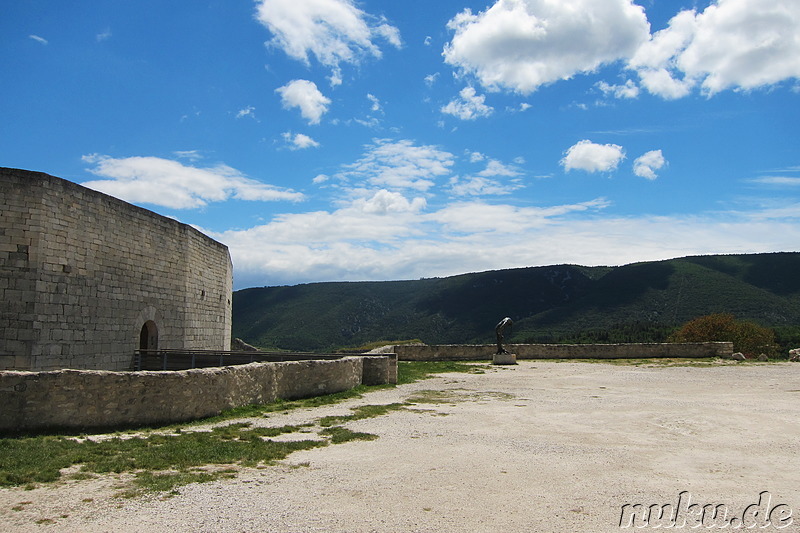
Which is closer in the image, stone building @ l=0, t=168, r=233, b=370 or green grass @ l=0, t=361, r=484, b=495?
green grass @ l=0, t=361, r=484, b=495

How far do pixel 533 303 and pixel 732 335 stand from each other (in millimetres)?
51368

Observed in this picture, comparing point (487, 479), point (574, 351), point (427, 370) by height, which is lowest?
point (427, 370)

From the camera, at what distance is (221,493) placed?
572cm

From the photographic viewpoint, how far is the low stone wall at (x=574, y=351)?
27000mm

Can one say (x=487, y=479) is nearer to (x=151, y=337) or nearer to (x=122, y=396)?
(x=122, y=396)

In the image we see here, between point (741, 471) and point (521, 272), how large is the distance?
94425mm

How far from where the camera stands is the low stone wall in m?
27.0

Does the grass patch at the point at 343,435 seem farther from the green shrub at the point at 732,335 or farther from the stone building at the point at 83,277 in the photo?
the green shrub at the point at 732,335

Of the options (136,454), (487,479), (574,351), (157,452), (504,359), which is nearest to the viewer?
(487,479)

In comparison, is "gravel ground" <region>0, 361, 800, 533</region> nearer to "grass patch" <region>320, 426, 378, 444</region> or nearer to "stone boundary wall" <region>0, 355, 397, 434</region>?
"grass patch" <region>320, 426, 378, 444</region>

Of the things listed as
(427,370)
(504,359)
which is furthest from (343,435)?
(504,359)

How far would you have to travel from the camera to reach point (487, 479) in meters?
6.34

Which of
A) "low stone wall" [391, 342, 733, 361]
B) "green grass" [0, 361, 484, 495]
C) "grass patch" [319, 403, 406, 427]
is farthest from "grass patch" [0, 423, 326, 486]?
"low stone wall" [391, 342, 733, 361]

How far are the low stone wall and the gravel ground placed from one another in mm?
15513
